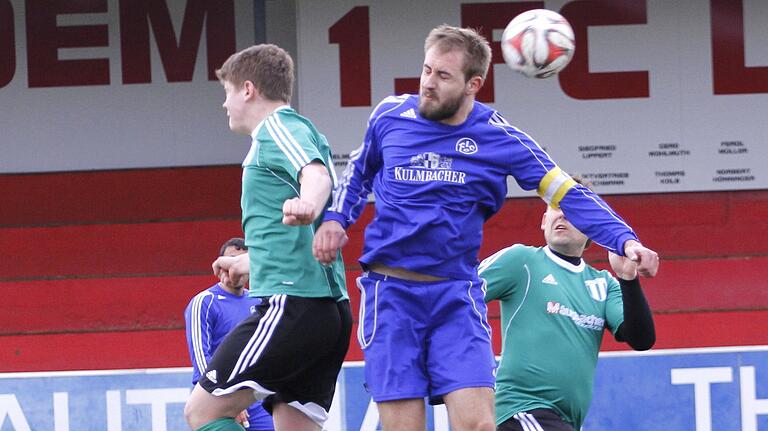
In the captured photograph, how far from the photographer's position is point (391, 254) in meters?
3.86

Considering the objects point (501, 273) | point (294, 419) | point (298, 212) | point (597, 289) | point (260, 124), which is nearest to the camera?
point (298, 212)

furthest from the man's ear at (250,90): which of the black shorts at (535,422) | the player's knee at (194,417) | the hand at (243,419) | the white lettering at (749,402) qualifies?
the white lettering at (749,402)

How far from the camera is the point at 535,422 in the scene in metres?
4.47

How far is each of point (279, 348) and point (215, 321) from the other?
6.78 ft

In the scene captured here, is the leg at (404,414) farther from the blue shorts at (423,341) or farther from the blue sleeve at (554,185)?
the blue sleeve at (554,185)

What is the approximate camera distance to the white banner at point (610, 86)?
909 cm

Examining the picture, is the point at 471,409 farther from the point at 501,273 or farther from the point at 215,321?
the point at 215,321

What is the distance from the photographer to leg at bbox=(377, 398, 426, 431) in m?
3.80

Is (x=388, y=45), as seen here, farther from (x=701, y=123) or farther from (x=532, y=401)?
(x=532, y=401)

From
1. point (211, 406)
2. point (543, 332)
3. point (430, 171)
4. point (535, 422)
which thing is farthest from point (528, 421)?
point (211, 406)

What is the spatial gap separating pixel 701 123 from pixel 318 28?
291 cm

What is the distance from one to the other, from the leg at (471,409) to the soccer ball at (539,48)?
54.4 inches

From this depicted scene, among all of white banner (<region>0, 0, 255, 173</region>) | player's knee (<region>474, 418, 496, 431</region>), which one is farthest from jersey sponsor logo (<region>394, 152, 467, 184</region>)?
white banner (<region>0, 0, 255, 173</region>)

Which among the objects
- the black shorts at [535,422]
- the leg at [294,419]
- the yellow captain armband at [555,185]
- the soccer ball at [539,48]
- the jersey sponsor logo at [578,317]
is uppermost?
the soccer ball at [539,48]
